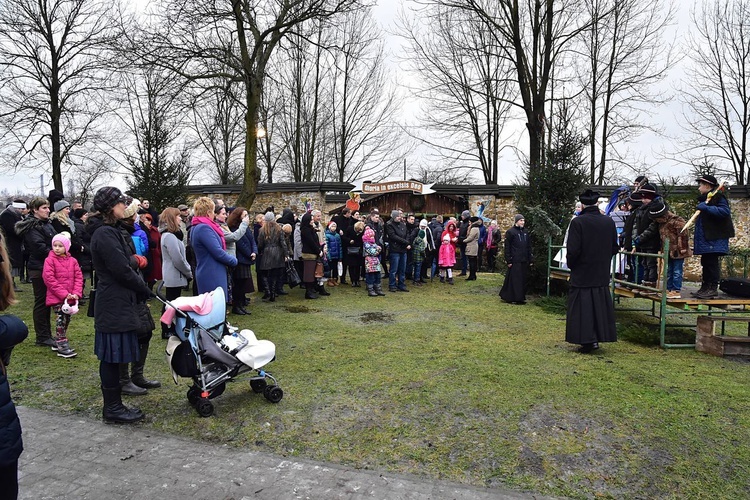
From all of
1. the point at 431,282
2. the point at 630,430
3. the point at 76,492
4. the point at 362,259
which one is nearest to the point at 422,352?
the point at 630,430

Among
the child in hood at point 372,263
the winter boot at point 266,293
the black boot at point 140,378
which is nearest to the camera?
Answer: the black boot at point 140,378

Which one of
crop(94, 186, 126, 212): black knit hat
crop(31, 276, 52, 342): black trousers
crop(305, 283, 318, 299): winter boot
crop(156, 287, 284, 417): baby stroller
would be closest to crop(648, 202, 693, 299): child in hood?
crop(156, 287, 284, 417): baby stroller

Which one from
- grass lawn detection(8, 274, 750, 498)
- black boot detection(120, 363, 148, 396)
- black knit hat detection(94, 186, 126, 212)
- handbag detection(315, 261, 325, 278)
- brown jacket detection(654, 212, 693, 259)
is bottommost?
grass lawn detection(8, 274, 750, 498)

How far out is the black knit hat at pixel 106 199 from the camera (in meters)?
4.30

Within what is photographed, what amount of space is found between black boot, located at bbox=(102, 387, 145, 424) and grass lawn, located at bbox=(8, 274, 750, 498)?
15cm

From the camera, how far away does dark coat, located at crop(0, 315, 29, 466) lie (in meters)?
2.15

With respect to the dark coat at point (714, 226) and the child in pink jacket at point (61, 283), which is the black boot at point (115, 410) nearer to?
the child in pink jacket at point (61, 283)

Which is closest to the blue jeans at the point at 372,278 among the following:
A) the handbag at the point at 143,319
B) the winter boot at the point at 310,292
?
the winter boot at the point at 310,292

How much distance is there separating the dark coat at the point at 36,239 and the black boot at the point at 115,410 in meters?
3.26

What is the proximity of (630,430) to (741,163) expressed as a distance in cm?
2614

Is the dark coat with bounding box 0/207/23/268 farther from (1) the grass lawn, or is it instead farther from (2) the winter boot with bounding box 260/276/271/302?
(2) the winter boot with bounding box 260/276/271/302

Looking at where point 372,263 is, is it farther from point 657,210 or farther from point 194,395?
point 194,395

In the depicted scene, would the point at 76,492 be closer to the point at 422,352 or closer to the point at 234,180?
the point at 422,352

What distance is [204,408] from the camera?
14.4 feet
